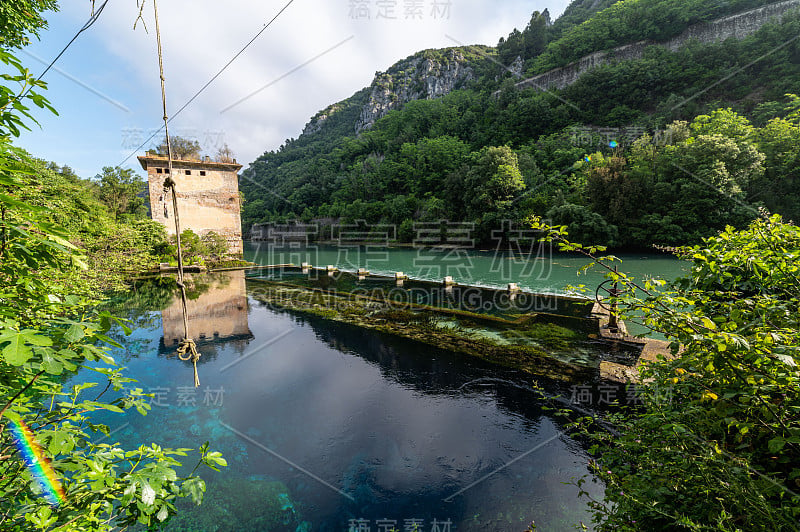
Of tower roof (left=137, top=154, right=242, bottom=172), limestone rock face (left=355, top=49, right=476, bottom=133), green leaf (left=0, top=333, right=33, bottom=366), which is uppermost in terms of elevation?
limestone rock face (left=355, top=49, right=476, bottom=133)

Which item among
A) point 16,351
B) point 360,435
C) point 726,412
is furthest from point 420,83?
point 16,351

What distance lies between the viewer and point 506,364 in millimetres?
6602

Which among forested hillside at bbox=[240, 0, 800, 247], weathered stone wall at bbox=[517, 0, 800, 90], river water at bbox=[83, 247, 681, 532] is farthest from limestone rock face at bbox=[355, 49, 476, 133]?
river water at bbox=[83, 247, 681, 532]

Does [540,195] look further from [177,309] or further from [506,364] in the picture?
[177,309]

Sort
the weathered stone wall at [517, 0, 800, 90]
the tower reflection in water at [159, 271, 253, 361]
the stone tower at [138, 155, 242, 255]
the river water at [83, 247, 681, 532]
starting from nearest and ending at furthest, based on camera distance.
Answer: the river water at [83, 247, 681, 532]
the tower reflection in water at [159, 271, 253, 361]
the stone tower at [138, 155, 242, 255]
the weathered stone wall at [517, 0, 800, 90]

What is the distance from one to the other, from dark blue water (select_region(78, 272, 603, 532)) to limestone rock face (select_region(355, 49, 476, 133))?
86559 millimetres

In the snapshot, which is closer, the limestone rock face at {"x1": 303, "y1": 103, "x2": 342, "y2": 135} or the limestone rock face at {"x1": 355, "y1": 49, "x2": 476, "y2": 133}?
the limestone rock face at {"x1": 355, "y1": 49, "x2": 476, "y2": 133}

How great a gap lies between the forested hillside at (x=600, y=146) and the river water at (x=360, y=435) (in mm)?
23300

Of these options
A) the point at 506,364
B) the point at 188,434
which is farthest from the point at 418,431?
the point at 188,434

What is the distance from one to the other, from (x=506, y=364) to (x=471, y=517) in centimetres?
371

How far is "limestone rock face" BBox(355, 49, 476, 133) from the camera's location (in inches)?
3231

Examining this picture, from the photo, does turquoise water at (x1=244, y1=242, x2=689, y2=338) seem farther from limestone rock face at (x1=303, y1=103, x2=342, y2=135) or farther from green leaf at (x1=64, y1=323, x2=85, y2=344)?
limestone rock face at (x1=303, y1=103, x2=342, y2=135)

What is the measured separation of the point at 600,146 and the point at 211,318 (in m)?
43.4

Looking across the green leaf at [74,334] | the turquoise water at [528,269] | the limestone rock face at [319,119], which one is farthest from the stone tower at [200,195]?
the limestone rock face at [319,119]
